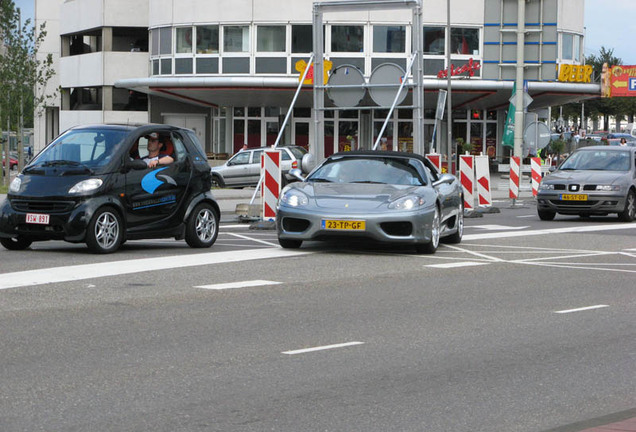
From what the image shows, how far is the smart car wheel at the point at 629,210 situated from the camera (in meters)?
22.8

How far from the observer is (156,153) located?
49.0ft

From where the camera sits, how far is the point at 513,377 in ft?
23.2

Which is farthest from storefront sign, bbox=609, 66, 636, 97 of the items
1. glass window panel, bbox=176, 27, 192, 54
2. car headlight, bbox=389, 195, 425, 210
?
car headlight, bbox=389, 195, 425, 210

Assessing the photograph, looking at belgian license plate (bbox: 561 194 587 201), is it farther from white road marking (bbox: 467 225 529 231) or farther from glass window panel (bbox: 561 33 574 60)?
glass window panel (bbox: 561 33 574 60)

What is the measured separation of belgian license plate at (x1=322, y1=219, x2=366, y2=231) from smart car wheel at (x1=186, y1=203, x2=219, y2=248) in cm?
195

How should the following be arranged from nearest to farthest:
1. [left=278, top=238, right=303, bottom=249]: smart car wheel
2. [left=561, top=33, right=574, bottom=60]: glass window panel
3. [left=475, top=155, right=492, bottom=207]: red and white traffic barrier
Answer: [left=278, top=238, right=303, bottom=249]: smart car wheel, [left=475, top=155, right=492, bottom=207]: red and white traffic barrier, [left=561, top=33, right=574, bottom=60]: glass window panel

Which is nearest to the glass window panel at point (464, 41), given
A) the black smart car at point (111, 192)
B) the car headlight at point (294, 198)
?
the black smart car at point (111, 192)

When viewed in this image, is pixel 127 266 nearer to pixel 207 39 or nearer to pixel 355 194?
pixel 355 194

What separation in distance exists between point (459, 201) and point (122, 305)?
26.7 feet

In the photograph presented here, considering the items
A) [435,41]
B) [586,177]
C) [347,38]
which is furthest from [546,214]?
[435,41]

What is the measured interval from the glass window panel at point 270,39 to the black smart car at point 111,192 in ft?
112

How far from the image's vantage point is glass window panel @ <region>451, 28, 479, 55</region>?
49.8 m

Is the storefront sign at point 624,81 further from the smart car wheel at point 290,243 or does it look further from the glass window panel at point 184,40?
the smart car wheel at point 290,243

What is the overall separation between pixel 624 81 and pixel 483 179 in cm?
4177
